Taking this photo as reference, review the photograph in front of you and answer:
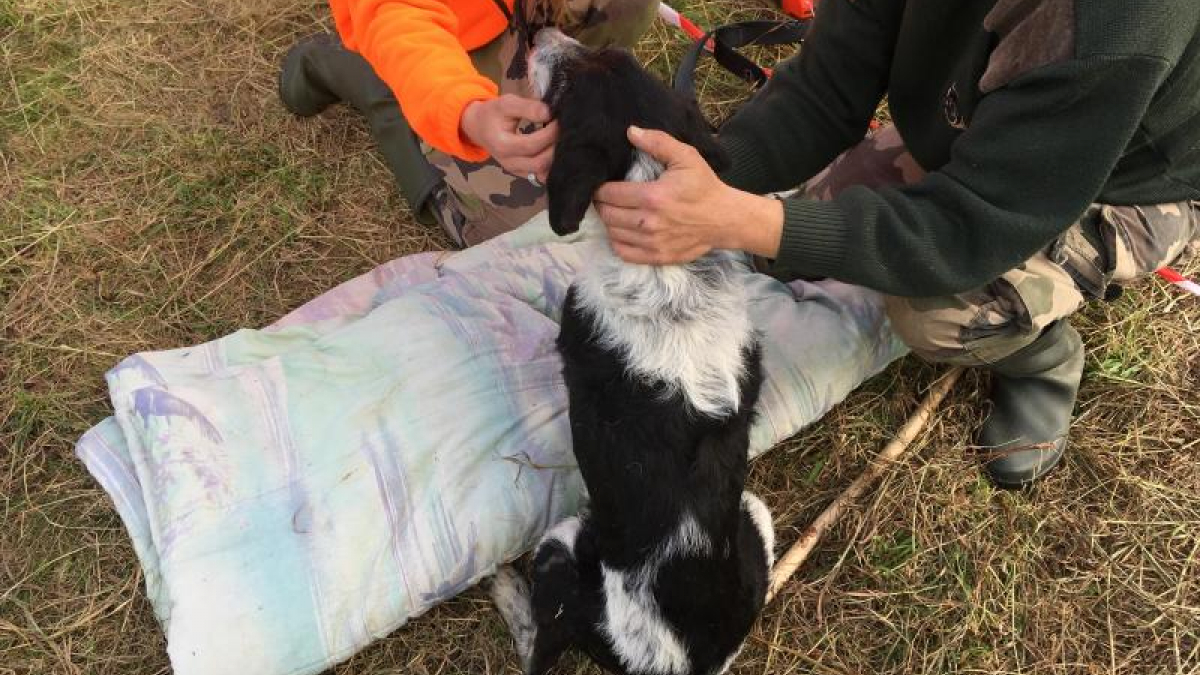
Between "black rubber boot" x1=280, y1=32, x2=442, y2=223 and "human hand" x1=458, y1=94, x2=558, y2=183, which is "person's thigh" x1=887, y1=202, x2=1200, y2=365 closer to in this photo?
"human hand" x1=458, y1=94, x2=558, y2=183

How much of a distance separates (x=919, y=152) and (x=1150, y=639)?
211 centimetres

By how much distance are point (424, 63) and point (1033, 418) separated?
281cm

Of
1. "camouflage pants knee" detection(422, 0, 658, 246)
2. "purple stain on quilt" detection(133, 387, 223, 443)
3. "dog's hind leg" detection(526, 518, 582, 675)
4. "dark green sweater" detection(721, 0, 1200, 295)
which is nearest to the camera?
"dark green sweater" detection(721, 0, 1200, 295)

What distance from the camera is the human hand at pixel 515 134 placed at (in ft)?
8.46

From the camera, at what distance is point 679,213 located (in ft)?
7.88

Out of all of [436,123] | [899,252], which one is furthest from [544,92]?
[899,252]

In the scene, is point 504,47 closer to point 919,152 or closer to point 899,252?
point 919,152

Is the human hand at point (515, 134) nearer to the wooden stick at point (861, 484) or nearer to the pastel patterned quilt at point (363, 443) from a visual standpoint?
the pastel patterned quilt at point (363, 443)

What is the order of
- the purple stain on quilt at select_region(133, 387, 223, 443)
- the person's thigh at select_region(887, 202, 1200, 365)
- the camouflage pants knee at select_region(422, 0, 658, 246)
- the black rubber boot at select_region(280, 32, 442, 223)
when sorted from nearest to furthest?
1. the person's thigh at select_region(887, 202, 1200, 365)
2. the purple stain on quilt at select_region(133, 387, 223, 443)
3. the camouflage pants knee at select_region(422, 0, 658, 246)
4. the black rubber boot at select_region(280, 32, 442, 223)

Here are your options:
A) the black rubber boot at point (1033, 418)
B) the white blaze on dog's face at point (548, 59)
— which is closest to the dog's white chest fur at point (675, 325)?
the white blaze on dog's face at point (548, 59)

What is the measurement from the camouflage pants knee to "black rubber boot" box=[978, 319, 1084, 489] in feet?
7.27

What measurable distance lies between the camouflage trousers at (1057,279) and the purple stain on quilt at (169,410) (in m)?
2.65

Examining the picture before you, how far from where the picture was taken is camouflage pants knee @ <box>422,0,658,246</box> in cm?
377

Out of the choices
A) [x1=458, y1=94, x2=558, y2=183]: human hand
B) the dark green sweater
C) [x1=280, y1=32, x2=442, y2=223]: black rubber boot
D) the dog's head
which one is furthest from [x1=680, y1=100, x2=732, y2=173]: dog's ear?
[x1=280, y1=32, x2=442, y2=223]: black rubber boot
